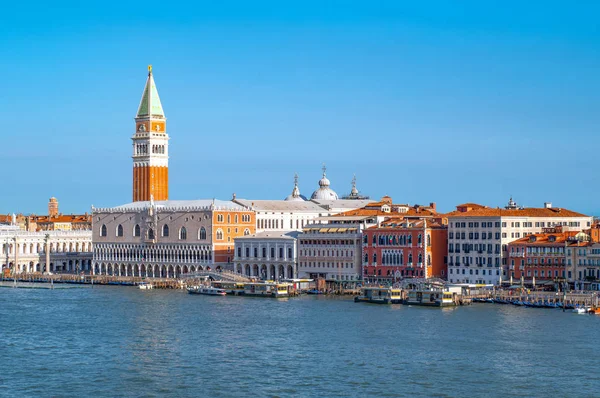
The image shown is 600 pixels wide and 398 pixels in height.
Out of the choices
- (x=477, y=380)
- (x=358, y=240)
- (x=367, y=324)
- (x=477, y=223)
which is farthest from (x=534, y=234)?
(x=477, y=380)

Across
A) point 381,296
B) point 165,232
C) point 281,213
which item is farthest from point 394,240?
point 165,232

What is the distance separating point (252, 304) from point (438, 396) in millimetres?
24959

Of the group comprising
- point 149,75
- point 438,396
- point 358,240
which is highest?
point 149,75

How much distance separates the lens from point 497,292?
2180 inches

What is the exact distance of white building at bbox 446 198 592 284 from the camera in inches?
2279

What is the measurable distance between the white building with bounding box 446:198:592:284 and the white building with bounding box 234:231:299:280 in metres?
10.8

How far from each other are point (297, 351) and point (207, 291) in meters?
25.1

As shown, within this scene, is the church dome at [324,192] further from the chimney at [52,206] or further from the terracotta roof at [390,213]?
the chimney at [52,206]

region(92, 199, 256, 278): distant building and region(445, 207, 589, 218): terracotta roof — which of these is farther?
region(92, 199, 256, 278): distant building

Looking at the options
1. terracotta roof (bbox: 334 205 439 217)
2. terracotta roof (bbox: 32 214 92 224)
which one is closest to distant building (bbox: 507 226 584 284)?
terracotta roof (bbox: 334 205 439 217)

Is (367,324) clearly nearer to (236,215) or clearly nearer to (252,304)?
(252,304)

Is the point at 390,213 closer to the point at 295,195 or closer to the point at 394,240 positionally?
the point at 394,240

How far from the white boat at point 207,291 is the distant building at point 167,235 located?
8491 millimetres

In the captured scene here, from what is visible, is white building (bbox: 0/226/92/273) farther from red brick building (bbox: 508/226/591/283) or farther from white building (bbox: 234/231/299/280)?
red brick building (bbox: 508/226/591/283)
